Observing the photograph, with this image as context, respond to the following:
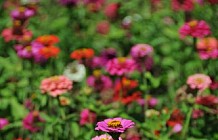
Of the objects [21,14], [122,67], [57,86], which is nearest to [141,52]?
[122,67]

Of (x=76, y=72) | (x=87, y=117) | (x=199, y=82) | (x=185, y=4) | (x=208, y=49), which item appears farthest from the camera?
(x=185, y=4)

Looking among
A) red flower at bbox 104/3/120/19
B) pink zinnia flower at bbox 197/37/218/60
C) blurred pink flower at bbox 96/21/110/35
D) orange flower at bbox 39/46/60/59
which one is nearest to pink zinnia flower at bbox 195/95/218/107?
pink zinnia flower at bbox 197/37/218/60

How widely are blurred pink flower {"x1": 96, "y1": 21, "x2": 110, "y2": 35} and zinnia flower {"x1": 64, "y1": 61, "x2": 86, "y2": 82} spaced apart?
665 mm

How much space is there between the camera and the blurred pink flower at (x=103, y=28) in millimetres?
3731

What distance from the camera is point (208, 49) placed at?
274 centimetres

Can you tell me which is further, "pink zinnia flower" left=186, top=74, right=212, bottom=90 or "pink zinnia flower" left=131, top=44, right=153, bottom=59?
"pink zinnia flower" left=131, top=44, right=153, bottom=59

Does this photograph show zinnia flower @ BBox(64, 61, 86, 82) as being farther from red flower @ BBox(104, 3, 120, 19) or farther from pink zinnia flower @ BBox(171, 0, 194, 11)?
red flower @ BBox(104, 3, 120, 19)

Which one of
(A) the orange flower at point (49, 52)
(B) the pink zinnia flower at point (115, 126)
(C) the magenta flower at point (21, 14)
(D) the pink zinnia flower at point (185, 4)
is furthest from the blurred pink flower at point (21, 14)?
(B) the pink zinnia flower at point (115, 126)

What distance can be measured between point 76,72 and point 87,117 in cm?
62

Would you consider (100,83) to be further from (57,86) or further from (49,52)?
(57,86)

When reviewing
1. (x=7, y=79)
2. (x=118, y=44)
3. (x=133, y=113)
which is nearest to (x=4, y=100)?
(x=7, y=79)

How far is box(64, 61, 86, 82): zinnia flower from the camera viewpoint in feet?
9.69

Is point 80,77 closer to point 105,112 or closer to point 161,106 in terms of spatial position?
point 161,106

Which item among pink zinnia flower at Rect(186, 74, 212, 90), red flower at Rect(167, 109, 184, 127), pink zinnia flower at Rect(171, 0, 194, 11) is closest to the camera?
pink zinnia flower at Rect(186, 74, 212, 90)
